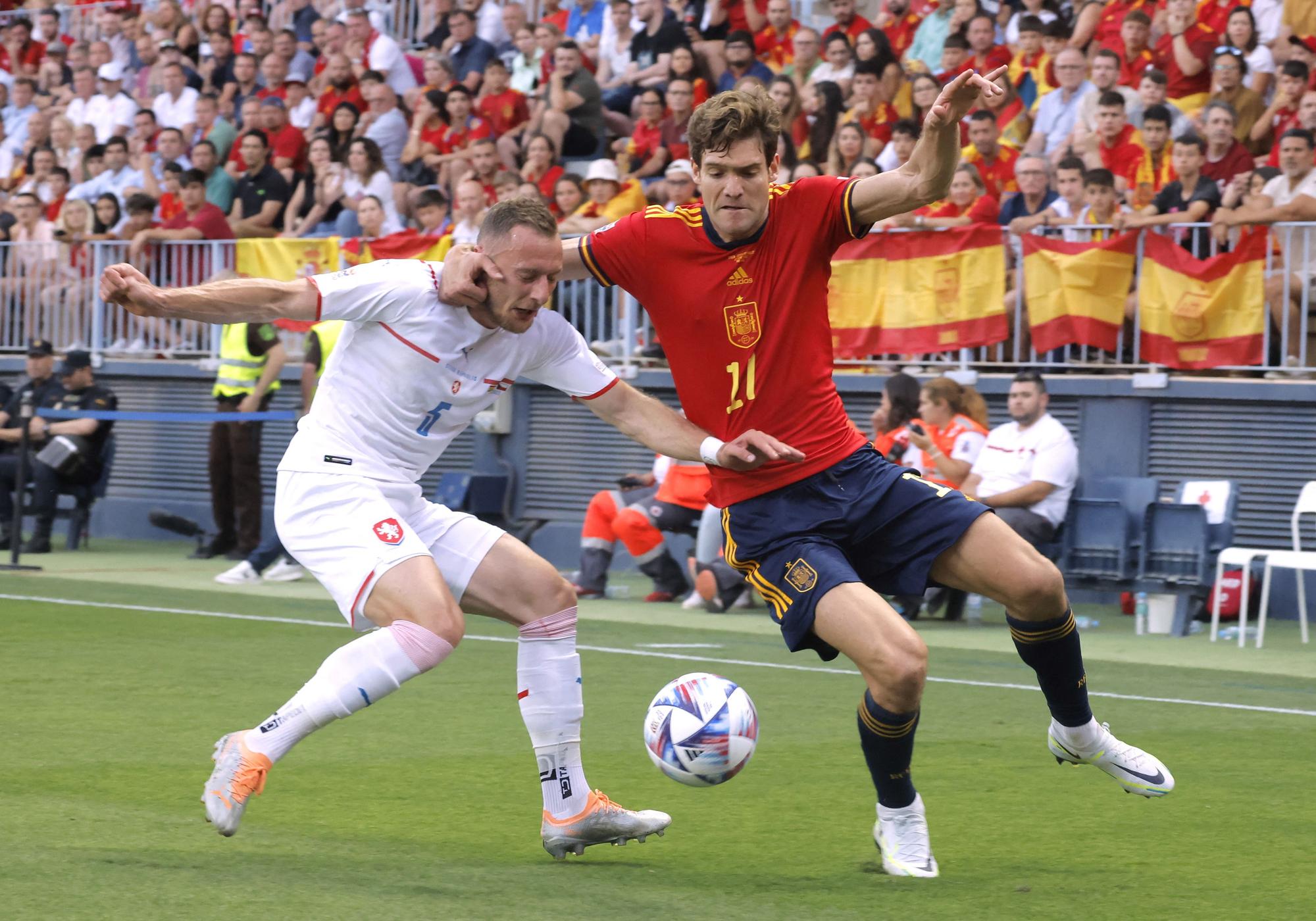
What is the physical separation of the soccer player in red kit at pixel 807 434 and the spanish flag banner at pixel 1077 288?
328 inches

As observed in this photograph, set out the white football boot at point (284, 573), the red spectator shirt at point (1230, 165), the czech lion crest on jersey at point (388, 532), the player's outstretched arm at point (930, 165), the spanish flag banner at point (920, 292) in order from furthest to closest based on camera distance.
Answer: the white football boot at point (284, 573), the spanish flag banner at point (920, 292), the red spectator shirt at point (1230, 165), the czech lion crest on jersey at point (388, 532), the player's outstretched arm at point (930, 165)

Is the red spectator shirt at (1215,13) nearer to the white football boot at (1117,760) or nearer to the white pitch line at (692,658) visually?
the white pitch line at (692,658)

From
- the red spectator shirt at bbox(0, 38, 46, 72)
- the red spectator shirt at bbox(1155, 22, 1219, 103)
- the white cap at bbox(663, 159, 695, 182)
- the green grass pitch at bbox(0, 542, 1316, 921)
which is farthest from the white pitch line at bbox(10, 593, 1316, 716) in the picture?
the red spectator shirt at bbox(0, 38, 46, 72)

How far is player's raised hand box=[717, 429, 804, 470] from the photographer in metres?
5.56

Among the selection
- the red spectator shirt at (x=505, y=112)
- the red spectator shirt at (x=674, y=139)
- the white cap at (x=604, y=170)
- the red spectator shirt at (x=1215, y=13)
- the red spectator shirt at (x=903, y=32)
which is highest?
the red spectator shirt at (x=903, y=32)

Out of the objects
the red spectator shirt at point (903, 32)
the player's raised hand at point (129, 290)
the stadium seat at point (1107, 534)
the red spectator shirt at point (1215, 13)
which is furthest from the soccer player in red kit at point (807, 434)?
the red spectator shirt at point (903, 32)

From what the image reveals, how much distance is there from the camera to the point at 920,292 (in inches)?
578

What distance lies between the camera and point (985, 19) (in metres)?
16.3

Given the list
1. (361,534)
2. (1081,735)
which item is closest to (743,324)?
(361,534)

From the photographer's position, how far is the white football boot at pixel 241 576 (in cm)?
1492

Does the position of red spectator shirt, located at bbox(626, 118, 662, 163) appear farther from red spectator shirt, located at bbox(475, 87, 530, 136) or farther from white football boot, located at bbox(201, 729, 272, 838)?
white football boot, located at bbox(201, 729, 272, 838)

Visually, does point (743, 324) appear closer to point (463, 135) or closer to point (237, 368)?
point (237, 368)

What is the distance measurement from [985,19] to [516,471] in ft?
19.2

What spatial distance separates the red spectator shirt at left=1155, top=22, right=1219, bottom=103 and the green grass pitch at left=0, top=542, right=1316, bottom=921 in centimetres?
577
